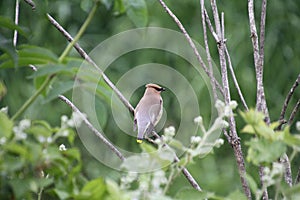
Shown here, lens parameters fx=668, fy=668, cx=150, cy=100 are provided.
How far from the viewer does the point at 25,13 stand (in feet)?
16.5

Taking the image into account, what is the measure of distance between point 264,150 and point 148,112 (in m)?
2.02

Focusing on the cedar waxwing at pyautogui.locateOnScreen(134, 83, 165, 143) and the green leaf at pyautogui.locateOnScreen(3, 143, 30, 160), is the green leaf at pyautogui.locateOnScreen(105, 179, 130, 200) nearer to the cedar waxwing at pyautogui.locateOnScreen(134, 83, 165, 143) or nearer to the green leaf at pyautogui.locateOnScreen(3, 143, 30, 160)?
the green leaf at pyautogui.locateOnScreen(3, 143, 30, 160)

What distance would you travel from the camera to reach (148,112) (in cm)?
280

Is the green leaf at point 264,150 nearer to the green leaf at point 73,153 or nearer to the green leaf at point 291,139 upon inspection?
the green leaf at point 291,139

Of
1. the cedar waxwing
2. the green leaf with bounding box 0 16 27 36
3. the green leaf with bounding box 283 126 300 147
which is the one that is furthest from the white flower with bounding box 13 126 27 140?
the cedar waxwing

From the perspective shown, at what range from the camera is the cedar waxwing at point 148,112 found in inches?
103

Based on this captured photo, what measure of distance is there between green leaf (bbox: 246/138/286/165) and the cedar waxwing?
5.40 feet

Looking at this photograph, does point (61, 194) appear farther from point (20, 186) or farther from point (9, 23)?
point (9, 23)

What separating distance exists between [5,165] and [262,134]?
12.1 inches

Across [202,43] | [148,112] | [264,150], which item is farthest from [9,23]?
[202,43]

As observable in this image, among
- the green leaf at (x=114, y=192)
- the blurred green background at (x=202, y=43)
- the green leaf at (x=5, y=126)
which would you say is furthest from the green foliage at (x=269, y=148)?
the blurred green background at (x=202, y=43)

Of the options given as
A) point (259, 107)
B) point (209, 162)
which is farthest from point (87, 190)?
point (209, 162)

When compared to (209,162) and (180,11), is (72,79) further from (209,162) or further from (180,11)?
(180,11)

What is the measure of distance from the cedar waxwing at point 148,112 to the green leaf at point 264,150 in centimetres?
165
